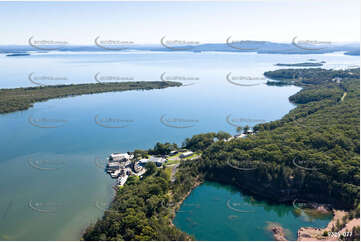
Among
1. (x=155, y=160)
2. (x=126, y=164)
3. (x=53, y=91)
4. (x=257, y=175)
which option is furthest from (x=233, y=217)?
(x=53, y=91)

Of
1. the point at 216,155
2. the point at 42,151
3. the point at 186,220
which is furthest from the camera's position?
the point at 42,151

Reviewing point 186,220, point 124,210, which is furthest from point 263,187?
point 124,210

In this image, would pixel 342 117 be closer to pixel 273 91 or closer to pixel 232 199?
pixel 232 199

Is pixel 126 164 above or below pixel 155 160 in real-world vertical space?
below

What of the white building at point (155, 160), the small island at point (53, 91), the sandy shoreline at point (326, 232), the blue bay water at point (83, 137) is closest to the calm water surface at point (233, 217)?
the sandy shoreline at point (326, 232)

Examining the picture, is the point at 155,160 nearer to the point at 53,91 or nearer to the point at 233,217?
the point at 233,217

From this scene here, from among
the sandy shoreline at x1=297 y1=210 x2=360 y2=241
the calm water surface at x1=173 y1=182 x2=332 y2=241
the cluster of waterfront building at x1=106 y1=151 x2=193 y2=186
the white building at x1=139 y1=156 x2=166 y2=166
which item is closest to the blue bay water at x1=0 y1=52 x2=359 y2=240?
the cluster of waterfront building at x1=106 y1=151 x2=193 y2=186

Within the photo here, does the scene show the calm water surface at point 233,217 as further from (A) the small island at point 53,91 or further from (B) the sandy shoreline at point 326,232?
(A) the small island at point 53,91
